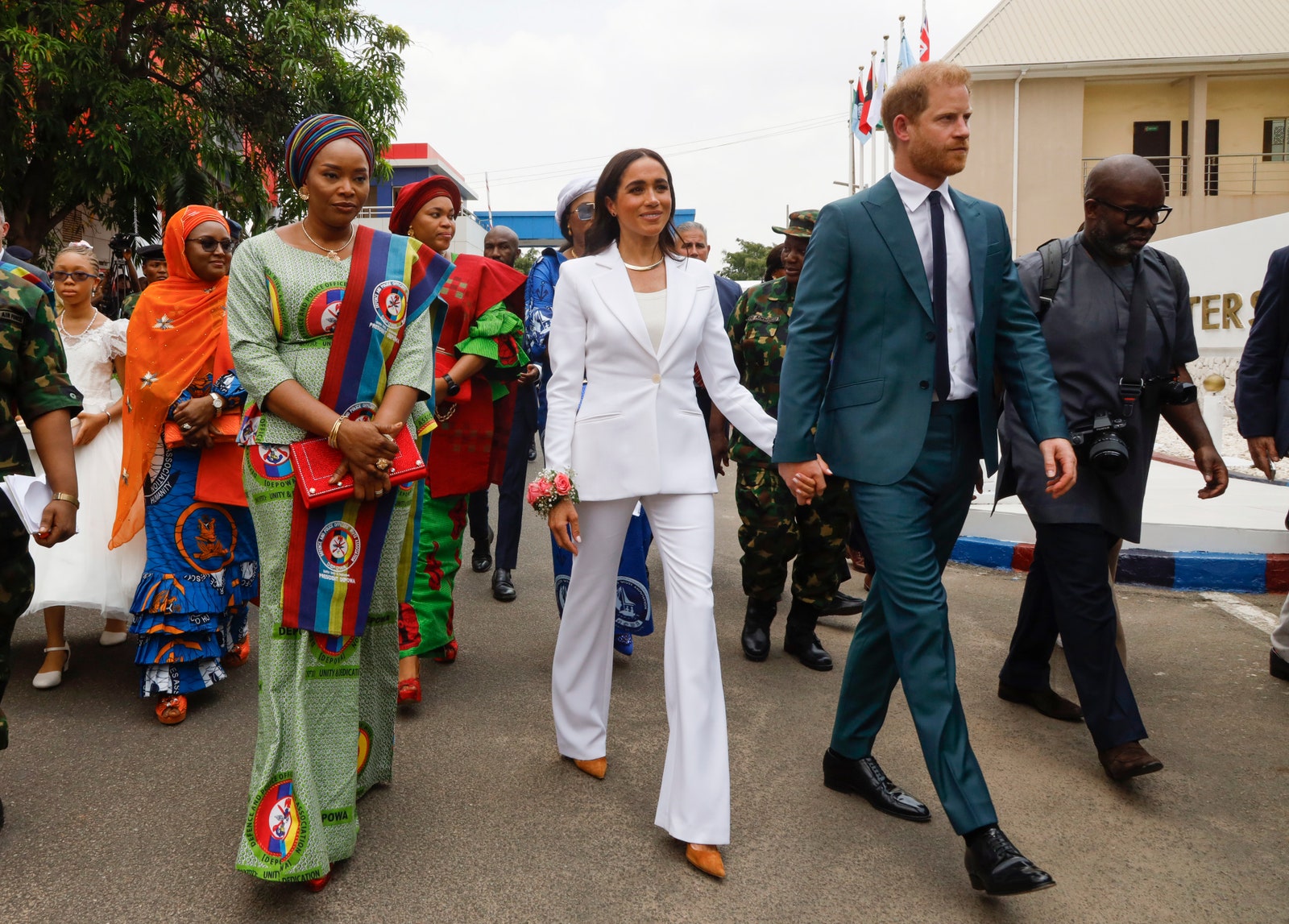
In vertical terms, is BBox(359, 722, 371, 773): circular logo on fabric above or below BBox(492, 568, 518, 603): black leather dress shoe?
below

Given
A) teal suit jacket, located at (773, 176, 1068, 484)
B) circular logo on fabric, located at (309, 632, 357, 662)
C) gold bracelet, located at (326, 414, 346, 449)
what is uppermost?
teal suit jacket, located at (773, 176, 1068, 484)

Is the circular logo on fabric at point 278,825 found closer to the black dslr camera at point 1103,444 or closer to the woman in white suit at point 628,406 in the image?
the woman in white suit at point 628,406

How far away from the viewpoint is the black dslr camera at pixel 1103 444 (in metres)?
3.73

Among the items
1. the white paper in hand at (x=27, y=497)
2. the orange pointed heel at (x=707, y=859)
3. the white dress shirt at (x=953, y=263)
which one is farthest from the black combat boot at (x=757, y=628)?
the white paper in hand at (x=27, y=497)

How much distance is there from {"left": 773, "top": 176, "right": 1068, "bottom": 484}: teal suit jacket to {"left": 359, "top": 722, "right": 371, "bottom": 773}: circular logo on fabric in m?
1.52

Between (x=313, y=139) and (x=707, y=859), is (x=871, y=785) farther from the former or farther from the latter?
(x=313, y=139)

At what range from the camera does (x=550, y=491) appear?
344 centimetres

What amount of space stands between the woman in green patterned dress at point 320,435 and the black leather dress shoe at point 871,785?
4.90 feet

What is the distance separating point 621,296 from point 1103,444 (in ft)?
5.58

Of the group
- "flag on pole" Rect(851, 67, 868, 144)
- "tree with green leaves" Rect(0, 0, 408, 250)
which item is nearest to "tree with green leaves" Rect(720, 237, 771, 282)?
"flag on pole" Rect(851, 67, 868, 144)

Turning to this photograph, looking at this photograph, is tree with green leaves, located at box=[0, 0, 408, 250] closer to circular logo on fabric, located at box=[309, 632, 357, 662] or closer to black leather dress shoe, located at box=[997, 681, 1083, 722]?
circular logo on fabric, located at box=[309, 632, 357, 662]

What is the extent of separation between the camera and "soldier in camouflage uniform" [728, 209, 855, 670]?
513 centimetres

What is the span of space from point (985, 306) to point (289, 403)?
2.00 metres

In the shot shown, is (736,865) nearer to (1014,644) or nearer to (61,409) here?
(1014,644)
